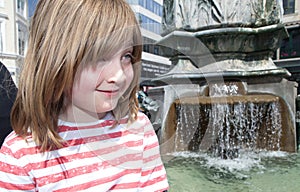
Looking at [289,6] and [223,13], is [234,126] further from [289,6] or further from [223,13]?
[289,6]

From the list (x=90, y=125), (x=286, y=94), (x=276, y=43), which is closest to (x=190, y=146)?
(x=286, y=94)

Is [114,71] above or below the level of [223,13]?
below

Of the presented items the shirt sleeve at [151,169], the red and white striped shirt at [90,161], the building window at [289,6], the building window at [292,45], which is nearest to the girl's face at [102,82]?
the red and white striped shirt at [90,161]

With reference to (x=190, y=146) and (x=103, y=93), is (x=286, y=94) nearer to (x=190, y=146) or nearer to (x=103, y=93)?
(x=190, y=146)

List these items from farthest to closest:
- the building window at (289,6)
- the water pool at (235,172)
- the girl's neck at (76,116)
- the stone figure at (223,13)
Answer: the building window at (289,6) < the stone figure at (223,13) < the water pool at (235,172) < the girl's neck at (76,116)

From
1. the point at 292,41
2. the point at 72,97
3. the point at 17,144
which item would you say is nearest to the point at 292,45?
the point at 292,41

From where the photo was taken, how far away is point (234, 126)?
3402 mm

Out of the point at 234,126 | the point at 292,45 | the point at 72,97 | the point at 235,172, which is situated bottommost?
the point at 235,172

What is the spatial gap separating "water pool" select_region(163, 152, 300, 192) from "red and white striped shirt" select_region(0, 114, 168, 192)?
1.67m

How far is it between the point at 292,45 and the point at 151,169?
20.3 m

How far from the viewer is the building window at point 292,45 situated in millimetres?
17281

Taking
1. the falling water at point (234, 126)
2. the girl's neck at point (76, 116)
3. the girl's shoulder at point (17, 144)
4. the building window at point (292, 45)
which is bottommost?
the falling water at point (234, 126)

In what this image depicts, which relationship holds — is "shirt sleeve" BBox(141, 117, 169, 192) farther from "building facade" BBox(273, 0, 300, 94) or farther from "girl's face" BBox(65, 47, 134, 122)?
"building facade" BBox(273, 0, 300, 94)

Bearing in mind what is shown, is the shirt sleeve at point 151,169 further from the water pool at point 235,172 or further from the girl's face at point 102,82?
the water pool at point 235,172
